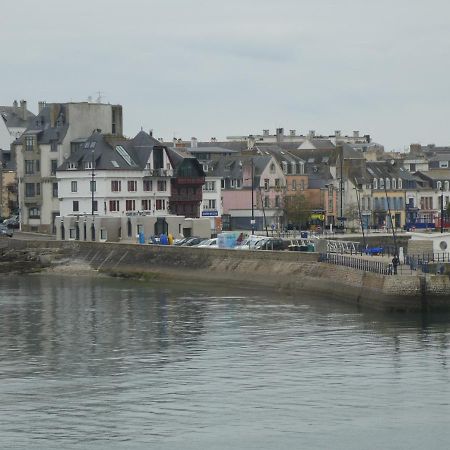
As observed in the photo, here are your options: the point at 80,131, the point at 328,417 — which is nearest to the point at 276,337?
the point at 328,417

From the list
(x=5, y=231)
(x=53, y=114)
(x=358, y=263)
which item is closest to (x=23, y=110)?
(x=53, y=114)

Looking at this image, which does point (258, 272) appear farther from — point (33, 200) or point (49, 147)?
point (33, 200)

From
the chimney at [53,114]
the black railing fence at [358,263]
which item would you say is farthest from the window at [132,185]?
the black railing fence at [358,263]

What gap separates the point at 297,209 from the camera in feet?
456

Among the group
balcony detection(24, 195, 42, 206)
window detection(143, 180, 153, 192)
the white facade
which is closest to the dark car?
the white facade

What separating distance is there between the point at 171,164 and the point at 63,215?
34.4 ft

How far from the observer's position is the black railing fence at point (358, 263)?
77.8 meters

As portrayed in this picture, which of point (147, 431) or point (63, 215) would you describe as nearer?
point (147, 431)

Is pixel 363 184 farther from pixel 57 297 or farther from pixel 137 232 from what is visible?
pixel 57 297

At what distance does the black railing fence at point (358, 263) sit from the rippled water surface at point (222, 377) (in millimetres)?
2740

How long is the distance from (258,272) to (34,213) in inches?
1708

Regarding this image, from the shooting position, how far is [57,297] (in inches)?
3526

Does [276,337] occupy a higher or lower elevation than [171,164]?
lower

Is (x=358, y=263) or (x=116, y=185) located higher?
(x=116, y=185)
